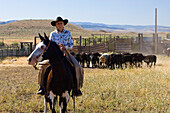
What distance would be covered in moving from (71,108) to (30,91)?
3.24 m

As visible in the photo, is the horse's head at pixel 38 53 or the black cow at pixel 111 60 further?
the black cow at pixel 111 60

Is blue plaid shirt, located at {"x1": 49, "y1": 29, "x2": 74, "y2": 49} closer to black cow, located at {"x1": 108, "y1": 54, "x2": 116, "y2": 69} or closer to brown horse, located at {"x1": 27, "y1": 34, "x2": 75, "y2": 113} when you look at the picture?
brown horse, located at {"x1": 27, "y1": 34, "x2": 75, "y2": 113}

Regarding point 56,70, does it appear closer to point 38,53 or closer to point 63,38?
point 38,53

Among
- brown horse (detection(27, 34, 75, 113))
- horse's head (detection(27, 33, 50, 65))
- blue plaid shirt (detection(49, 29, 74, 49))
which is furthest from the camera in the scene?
blue plaid shirt (detection(49, 29, 74, 49))

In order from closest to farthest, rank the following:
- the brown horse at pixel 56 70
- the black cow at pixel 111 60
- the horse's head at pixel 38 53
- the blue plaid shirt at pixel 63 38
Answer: the horse's head at pixel 38 53, the brown horse at pixel 56 70, the blue plaid shirt at pixel 63 38, the black cow at pixel 111 60

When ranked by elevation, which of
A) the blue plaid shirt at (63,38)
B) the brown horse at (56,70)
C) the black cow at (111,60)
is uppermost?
the blue plaid shirt at (63,38)

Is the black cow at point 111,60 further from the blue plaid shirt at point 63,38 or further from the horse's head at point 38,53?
the horse's head at point 38,53

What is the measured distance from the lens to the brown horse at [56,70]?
529 cm

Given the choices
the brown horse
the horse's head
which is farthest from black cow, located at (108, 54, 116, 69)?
the horse's head

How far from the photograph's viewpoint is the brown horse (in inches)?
208

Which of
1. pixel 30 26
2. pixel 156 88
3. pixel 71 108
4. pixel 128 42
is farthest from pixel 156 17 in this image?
pixel 30 26

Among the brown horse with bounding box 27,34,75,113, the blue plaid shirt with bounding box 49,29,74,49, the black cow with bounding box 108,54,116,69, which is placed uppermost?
the blue plaid shirt with bounding box 49,29,74,49

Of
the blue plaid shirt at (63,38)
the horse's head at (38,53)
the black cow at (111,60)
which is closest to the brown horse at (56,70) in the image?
the horse's head at (38,53)

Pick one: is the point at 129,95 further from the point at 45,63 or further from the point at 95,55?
the point at 95,55
